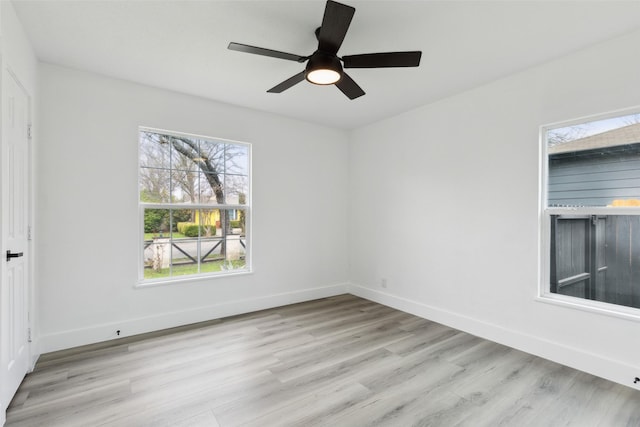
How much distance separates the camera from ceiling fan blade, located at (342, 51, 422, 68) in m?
2.06

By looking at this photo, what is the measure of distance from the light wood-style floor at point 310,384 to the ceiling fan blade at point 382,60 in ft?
7.70

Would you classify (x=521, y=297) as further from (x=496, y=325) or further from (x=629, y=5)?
(x=629, y=5)

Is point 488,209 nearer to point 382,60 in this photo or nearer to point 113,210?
point 382,60

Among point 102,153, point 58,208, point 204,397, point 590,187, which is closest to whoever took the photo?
point 204,397

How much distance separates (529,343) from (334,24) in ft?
10.3

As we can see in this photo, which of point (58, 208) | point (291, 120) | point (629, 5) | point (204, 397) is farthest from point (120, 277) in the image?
point (629, 5)

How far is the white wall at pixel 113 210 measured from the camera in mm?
2871

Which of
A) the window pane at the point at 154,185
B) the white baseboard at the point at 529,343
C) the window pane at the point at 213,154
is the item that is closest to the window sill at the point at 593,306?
the white baseboard at the point at 529,343

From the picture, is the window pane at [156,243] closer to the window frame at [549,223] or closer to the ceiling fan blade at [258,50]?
the ceiling fan blade at [258,50]

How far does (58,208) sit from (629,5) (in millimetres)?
4747

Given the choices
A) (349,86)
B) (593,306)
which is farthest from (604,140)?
(349,86)

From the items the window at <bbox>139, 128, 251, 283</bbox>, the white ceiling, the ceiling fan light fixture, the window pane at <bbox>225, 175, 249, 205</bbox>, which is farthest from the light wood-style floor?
the white ceiling

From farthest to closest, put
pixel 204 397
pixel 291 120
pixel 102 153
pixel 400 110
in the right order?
pixel 291 120 < pixel 400 110 < pixel 102 153 < pixel 204 397

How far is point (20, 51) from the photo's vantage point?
7.38ft
